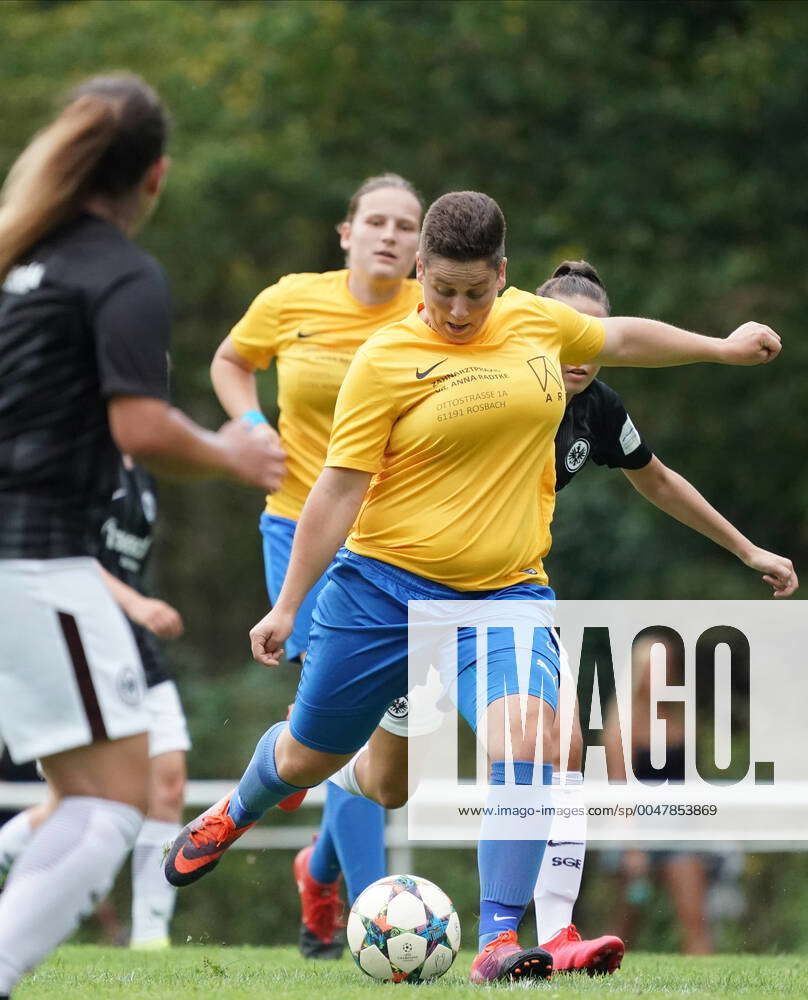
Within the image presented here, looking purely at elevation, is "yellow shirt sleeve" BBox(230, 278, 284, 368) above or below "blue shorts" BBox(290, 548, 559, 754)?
above

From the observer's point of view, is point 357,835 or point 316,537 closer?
point 316,537

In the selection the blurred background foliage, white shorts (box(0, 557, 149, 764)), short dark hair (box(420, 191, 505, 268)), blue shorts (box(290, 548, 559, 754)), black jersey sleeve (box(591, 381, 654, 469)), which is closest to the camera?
white shorts (box(0, 557, 149, 764))

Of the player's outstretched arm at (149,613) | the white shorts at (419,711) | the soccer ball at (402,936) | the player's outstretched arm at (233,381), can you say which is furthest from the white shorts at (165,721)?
the soccer ball at (402,936)

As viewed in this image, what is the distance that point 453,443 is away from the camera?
526 cm

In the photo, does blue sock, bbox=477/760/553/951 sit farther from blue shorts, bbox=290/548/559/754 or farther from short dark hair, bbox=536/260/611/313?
short dark hair, bbox=536/260/611/313

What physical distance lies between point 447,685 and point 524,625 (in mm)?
356

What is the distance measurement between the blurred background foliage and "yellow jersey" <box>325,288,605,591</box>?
31.5 feet

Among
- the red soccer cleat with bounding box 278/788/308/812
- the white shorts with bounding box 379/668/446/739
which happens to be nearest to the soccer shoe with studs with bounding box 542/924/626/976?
the white shorts with bounding box 379/668/446/739

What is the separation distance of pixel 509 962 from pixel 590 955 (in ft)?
2.05

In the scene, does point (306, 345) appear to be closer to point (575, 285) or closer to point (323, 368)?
point (323, 368)

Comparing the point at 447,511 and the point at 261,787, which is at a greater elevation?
the point at 447,511

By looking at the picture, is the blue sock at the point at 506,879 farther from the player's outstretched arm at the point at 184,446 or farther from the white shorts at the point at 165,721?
the white shorts at the point at 165,721

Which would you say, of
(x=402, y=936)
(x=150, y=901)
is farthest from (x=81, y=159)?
(x=150, y=901)

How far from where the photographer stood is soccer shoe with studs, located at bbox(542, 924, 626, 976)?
18.3ft
